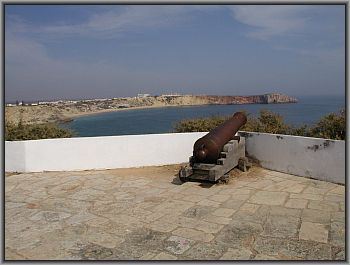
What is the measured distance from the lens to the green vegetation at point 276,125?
25.4ft

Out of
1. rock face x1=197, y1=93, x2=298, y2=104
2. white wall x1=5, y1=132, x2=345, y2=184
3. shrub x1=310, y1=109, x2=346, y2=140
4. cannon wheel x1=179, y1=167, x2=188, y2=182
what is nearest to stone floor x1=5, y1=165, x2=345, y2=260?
cannon wheel x1=179, y1=167, x2=188, y2=182

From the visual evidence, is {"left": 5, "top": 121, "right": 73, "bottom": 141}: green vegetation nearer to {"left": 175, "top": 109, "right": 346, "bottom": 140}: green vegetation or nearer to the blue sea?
the blue sea

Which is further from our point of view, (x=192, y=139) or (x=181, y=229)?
(x=192, y=139)

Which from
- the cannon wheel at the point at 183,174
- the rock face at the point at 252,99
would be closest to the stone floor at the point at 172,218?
the cannon wheel at the point at 183,174

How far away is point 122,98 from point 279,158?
11419 centimetres

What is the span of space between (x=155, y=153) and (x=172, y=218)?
11.8ft

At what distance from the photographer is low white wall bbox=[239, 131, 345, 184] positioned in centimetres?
582

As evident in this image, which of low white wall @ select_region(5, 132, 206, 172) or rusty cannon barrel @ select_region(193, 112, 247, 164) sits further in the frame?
low white wall @ select_region(5, 132, 206, 172)

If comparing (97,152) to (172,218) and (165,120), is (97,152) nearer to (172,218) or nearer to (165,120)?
(172,218)

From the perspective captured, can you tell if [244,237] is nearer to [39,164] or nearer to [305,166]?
[305,166]

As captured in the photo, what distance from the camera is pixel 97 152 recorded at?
7379 millimetres

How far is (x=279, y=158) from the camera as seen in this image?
6883 millimetres

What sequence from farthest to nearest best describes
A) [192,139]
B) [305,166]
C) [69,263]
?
1. [192,139]
2. [305,166]
3. [69,263]

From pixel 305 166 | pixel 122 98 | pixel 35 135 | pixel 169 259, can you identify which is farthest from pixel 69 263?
pixel 122 98
